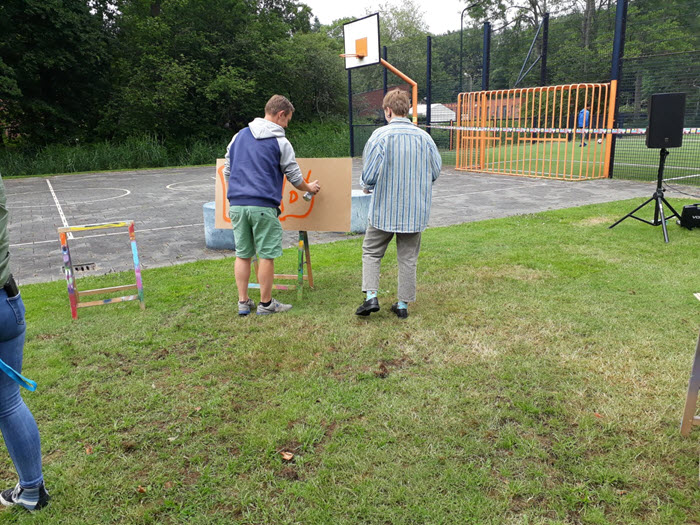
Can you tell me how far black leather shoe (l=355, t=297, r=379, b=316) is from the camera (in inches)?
173

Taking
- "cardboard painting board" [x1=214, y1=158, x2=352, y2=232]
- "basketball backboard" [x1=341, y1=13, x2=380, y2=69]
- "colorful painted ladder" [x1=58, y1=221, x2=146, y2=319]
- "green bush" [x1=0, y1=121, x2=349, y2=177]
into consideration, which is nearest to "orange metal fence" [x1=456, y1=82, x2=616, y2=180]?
"basketball backboard" [x1=341, y1=13, x2=380, y2=69]

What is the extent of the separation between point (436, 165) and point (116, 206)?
8.82m

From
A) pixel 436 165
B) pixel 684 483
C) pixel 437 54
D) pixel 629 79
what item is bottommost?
pixel 684 483

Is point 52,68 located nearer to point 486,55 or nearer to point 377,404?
point 486,55

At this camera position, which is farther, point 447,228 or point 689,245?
point 447,228

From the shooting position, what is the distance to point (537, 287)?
514 centimetres

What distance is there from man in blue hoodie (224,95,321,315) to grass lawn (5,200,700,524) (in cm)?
62

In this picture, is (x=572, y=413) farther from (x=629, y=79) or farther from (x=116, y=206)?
(x=629, y=79)

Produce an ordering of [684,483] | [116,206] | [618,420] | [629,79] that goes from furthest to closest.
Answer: [629,79], [116,206], [618,420], [684,483]

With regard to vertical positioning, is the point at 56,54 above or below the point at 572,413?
above

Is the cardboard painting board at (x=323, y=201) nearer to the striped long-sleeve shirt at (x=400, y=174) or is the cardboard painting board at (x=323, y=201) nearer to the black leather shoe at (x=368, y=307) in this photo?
the striped long-sleeve shirt at (x=400, y=174)

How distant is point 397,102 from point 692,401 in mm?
2807

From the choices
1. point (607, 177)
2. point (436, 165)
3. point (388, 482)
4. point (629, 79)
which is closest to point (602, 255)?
point (436, 165)

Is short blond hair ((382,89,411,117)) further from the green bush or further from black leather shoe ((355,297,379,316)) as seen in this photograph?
the green bush
